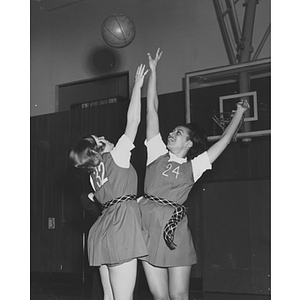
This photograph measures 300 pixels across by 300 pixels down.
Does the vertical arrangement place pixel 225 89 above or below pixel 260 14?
below

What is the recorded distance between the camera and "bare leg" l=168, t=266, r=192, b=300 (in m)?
2.88

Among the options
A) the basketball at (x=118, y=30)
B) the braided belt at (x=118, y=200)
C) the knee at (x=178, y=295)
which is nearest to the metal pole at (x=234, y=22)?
the basketball at (x=118, y=30)

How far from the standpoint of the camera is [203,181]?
5355 millimetres

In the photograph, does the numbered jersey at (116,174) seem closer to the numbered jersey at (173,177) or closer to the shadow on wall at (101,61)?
the numbered jersey at (173,177)

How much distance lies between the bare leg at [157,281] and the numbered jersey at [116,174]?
46cm

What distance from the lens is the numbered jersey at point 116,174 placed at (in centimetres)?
287

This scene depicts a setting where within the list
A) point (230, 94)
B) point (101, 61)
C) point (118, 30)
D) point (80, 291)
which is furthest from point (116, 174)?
point (101, 61)

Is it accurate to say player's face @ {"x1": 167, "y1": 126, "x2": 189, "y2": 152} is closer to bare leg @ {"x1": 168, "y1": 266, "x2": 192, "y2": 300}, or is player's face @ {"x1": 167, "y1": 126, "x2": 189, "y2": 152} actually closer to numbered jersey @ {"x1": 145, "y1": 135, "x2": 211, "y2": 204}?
numbered jersey @ {"x1": 145, "y1": 135, "x2": 211, "y2": 204}

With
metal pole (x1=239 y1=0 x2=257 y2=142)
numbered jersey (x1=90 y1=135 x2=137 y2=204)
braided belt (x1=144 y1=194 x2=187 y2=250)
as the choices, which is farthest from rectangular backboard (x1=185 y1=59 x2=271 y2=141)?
numbered jersey (x1=90 y1=135 x2=137 y2=204)

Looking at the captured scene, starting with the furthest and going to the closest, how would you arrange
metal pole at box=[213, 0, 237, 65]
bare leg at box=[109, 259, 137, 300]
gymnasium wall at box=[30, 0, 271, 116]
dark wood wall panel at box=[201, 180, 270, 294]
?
1. gymnasium wall at box=[30, 0, 271, 116]
2. metal pole at box=[213, 0, 237, 65]
3. dark wood wall panel at box=[201, 180, 270, 294]
4. bare leg at box=[109, 259, 137, 300]
